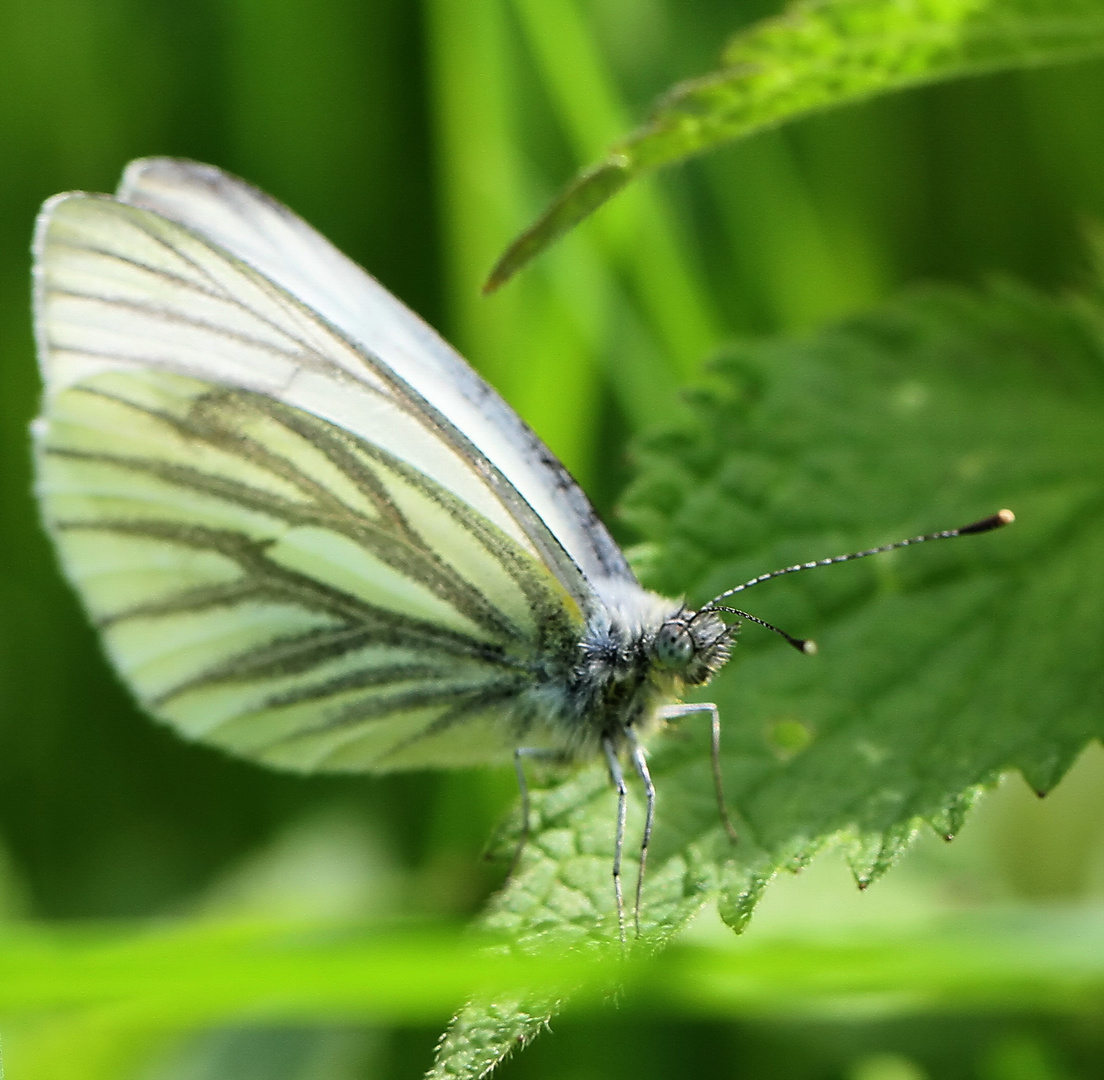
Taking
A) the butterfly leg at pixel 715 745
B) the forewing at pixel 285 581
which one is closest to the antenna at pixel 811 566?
the butterfly leg at pixel 715 745

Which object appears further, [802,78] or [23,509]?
[23,509]

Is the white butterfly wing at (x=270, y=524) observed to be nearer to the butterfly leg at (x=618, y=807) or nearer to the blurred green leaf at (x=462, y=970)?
the butterfly leg at (x=618, y=807)

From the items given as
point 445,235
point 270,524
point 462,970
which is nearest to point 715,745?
point 462,970

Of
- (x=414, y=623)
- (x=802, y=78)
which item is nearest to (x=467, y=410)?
(x=414, y=623)

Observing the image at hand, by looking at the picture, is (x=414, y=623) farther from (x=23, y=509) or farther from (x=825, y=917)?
(x=23, y=509)

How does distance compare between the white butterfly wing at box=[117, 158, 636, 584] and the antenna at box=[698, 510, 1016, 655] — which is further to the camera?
the white butterfly wing at box=[117, 158, 636, 584]

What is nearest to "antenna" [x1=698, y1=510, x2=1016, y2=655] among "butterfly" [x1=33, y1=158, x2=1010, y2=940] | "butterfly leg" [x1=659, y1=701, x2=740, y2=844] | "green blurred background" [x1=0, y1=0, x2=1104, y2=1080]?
"butterfly" [x1=33, y1=158, x2=1010, y2=940]

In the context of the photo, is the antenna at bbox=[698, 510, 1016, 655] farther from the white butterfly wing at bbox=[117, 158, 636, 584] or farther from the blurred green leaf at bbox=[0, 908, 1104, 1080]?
the blurred green leaf at bbox=[0, 908, 1104, 1080]
